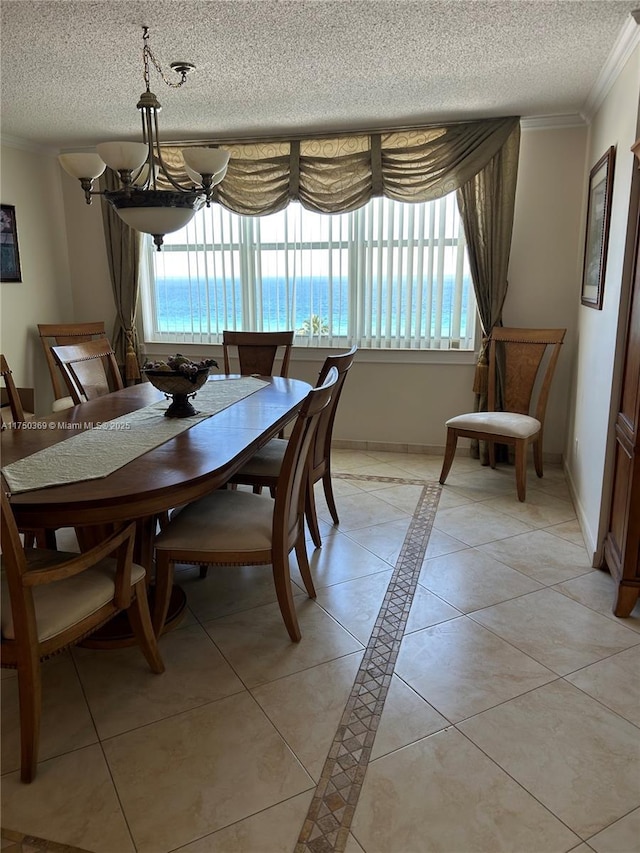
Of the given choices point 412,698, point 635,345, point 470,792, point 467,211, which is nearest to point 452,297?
point 467,211

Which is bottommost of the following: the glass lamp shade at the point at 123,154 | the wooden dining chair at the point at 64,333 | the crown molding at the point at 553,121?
the wooden dining chair at the point at 64,333

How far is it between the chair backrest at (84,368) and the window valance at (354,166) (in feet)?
5.94

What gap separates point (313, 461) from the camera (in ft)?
9.45

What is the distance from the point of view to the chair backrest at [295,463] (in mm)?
1992

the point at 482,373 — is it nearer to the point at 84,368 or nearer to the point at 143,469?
the point at 84,368

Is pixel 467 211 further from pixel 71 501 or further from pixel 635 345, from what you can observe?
pixel 71 501

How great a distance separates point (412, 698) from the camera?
1.95 m

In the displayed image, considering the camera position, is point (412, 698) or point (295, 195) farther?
point (295, 195)

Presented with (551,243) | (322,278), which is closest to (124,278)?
(322,278)

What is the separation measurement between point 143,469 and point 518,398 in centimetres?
304

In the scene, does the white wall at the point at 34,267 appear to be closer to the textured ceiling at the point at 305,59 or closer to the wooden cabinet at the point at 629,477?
the textured ceiling at the point at 305,59

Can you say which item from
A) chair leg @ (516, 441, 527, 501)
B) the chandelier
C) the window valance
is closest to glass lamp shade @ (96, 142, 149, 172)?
the chandelier

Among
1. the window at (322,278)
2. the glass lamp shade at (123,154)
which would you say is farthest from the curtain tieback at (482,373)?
the glass lamp shade at (123,154)

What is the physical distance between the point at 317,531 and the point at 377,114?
2768 mm
